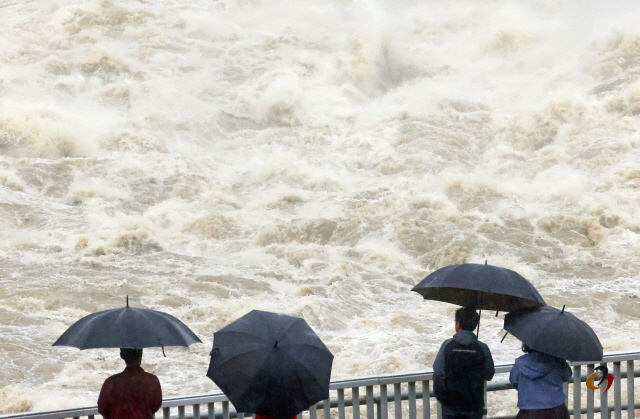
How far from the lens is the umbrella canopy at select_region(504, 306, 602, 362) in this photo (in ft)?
11.1

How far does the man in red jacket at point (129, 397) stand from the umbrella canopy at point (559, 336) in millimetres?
1719

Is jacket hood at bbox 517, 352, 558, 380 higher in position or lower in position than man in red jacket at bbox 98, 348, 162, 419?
higher

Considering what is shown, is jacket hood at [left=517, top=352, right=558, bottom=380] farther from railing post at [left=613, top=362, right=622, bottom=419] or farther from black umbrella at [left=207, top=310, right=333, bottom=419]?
black umbrella at [left=207, top=310, right=333, bottom=419]

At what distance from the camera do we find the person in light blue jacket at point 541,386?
11.3ft

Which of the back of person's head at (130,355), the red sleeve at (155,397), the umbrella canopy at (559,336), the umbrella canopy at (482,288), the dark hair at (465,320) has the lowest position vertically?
the red sleeve at (155,397)

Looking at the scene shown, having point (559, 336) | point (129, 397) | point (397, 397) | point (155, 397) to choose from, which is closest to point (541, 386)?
point (559, 336)

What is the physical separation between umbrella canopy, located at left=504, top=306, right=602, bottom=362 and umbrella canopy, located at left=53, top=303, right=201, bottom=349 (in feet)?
5.29

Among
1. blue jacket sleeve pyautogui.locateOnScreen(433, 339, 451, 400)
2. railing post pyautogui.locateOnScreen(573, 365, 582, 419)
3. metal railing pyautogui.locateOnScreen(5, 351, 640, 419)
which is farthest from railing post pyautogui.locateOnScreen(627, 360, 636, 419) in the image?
blue jacket sleeve pyautogui.locateOnScreen(433, 339, 451, 400)

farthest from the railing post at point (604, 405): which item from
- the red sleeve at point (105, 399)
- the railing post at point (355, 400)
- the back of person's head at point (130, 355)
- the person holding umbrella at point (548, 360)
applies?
the red sleeve at point (105, 399)

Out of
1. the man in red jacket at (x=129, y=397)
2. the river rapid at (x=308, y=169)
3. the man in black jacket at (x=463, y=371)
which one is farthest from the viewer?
the river rapid at (x=308, y=169)

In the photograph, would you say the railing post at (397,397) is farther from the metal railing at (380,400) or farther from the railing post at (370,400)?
the railing post at (370,400)

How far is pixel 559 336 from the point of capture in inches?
134

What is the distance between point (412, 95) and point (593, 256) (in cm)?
990

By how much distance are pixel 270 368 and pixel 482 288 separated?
4.17 feet
